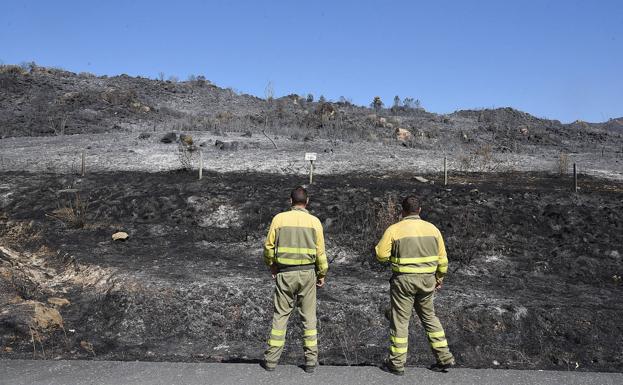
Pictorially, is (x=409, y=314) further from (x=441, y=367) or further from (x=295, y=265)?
(x=295, y=265)

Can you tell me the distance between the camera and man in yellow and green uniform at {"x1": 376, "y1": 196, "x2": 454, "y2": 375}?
510cm

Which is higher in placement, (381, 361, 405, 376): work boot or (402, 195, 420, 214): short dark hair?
(402, 195, 420, 214): short dark hair

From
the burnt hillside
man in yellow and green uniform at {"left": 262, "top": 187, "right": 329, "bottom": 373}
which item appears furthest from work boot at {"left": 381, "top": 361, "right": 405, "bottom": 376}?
the burnt hillside

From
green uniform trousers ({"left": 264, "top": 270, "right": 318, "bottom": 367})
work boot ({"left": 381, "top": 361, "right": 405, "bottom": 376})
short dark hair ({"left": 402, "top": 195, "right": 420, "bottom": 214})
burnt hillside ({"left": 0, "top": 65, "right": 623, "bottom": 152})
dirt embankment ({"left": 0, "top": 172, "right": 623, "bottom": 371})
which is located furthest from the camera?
burnt hillside ({"left": 0, "top": 65, "right": 623, "bottom": 152})

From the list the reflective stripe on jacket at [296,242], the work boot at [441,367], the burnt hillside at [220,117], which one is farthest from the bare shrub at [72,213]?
the burnt hillside at [220,117]

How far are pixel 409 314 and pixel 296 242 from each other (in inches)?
45.6

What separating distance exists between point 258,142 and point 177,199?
8.51 m

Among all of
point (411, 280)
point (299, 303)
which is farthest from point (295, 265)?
point (411, 280)

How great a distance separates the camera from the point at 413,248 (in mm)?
5105

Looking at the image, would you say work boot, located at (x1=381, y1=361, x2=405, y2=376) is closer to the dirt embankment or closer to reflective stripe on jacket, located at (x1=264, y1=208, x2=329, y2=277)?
reflective stripe on jacket, located at (x1=264, y1=208, x2=329, y2=277)

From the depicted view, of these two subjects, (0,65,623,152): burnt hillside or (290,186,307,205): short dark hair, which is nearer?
(290,186,307,205): short dark hair

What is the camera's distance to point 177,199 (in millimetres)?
13758

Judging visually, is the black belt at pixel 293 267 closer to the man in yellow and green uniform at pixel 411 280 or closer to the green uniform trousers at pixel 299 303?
the green uniform trousers at pixel 299 303

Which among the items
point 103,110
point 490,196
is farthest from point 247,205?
point 103,110
